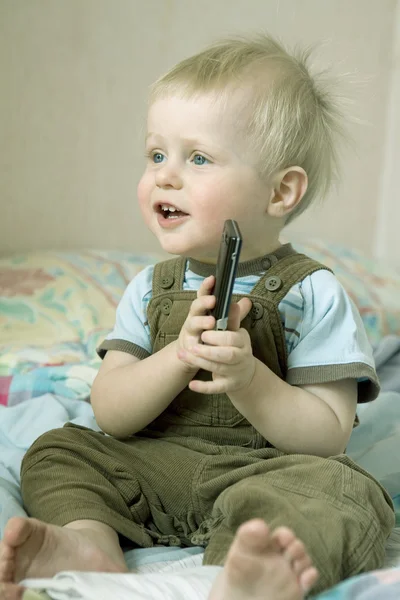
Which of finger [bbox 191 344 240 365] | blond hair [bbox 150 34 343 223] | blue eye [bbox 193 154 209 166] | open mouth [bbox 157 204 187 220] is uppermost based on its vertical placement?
blond hair [bbox 150 34 343 223]

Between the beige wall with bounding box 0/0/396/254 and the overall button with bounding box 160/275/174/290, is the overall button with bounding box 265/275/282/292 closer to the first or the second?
the overall button with bounding box 160/275/174/290

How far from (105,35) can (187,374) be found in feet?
4.64

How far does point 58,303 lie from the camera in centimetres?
179

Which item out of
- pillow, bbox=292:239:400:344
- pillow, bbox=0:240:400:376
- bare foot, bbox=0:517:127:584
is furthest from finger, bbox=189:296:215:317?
pillow, bbox=292:239:400:344

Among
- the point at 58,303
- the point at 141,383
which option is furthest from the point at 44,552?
the point at 58,303

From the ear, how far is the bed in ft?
1.25

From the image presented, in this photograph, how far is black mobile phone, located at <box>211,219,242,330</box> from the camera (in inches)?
30.3

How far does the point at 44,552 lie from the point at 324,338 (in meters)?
0.44

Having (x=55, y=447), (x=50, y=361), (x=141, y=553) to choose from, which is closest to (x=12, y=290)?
(x=50, y=361)

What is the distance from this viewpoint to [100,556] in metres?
0.76

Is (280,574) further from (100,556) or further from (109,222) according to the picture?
(109,222)

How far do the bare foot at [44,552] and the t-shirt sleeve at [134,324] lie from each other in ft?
1.07

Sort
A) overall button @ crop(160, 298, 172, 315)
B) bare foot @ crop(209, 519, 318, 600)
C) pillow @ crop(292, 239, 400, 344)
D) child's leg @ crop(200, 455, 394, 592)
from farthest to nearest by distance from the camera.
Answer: pillow @ crop(292, 239, 400, 344) < overall button @ crop(160, 298, 172, 315) < child's leg @ crop(200, 455, 394, 592) < bare foot @ crop(209, 519, 318, 600)

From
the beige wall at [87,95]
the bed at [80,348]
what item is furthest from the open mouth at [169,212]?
the beige wall at [87,95]
